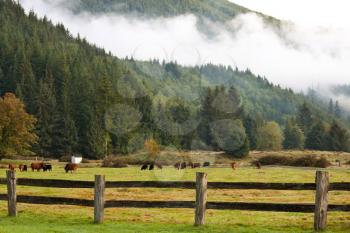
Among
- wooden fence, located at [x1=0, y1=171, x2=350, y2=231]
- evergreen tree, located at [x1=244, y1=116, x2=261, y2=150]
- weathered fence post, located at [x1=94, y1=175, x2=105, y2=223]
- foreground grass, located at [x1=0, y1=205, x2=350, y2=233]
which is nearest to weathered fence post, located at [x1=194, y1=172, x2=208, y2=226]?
wooden fence, located at [x1=0, y1=171, x2=350, y2=231]

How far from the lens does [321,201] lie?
16219mm

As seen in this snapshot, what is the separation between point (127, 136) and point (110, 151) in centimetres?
660

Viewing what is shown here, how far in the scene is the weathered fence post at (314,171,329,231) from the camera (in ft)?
53.2

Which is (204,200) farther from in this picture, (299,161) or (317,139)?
(317,139)

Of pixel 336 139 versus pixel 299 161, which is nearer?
pixel 299 161

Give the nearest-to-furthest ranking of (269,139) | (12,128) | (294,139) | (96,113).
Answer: (12,128)
(96,113)
(294,139)
(269,139)

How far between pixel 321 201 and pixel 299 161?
70.9 m

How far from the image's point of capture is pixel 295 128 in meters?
177

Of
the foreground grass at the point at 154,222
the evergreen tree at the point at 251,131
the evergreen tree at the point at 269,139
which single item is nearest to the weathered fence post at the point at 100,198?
the foreground grass at the point at 154,222

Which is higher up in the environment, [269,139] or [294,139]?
[294,139]

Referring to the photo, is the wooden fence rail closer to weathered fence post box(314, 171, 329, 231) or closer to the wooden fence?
the wooden fence

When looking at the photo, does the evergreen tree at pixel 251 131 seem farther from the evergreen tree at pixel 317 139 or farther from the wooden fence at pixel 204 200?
the wooden fence at pixel 204 200

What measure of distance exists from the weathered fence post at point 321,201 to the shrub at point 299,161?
218 ft

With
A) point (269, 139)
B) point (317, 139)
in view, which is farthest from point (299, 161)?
point (269, 139)
